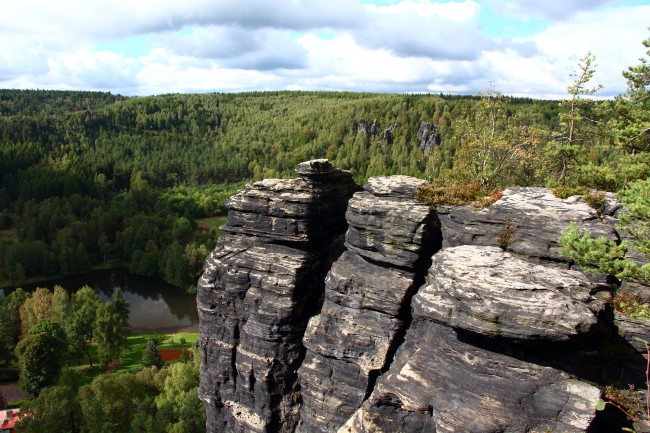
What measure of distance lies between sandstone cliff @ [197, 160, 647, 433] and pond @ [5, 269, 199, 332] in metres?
57.1

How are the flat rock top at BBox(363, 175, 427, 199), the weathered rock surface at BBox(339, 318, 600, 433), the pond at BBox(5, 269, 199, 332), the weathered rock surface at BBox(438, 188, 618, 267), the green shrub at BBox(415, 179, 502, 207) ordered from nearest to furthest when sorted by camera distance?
the weathered rock surface at BBox(339, 318, 600, 433) < the weathered rock surface at BBox(438, 188, 618, 267) < the green shrub at BBox(415, 179, 502, 207) < the flat rock top at BBox(363, 175, 427, 199) < the pond at BBox(5, 269, 199, 332)

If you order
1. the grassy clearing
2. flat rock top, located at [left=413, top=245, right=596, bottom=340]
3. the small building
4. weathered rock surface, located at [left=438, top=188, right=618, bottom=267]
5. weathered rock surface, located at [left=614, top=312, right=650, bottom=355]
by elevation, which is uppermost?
weathered rock surface, located at [left=438, top=188, right=618, bottom=267]

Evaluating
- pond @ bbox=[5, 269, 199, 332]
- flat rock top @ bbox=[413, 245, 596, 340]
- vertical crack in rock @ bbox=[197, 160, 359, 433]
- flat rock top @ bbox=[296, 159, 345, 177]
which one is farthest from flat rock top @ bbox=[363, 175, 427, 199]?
pond @ bbox=[5, 269, 199, 332]

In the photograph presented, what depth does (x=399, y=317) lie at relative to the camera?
806 inches

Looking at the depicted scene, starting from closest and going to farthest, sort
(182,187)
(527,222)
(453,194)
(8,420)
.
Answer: (527,222)
(453,194)
(8,420)
(182,187)

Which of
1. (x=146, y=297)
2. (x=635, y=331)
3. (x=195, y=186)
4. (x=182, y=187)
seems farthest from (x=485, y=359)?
(x=195, y=186)

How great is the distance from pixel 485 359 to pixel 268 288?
11.3 metres

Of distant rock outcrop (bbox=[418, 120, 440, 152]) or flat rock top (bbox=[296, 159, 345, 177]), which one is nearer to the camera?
flat rock top (bbox=[296, 159, 345, 177])

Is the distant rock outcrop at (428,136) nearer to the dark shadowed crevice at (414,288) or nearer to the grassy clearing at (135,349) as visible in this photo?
the grassy clearing at (135,349)

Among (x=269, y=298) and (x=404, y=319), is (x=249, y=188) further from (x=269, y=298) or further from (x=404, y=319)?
(x=404, y=319)

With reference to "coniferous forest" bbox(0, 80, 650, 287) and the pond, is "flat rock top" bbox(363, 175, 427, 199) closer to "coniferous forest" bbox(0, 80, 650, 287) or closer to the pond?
"coniferous forest" bbox(0, 80, 650, 287)

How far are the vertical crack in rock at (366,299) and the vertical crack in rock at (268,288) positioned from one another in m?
1.64

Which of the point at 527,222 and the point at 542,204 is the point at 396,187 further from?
the point at 542,204

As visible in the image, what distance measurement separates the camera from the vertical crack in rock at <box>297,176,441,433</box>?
20.5 metres
